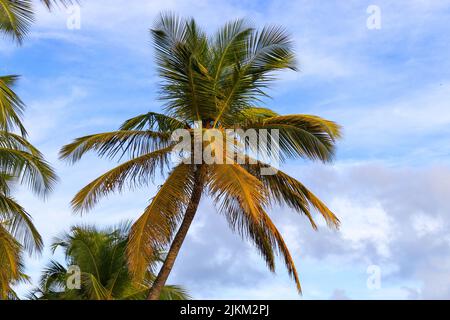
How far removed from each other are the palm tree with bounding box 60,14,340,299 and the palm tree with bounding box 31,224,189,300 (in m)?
6.43

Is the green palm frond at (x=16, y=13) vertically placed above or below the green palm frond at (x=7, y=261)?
above

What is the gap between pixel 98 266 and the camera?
79.6ft

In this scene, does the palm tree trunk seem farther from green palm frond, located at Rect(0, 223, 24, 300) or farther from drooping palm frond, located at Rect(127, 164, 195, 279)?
green palm frond, located at Rect(0, 223, 24, 300)

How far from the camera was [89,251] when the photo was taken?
24359 mm

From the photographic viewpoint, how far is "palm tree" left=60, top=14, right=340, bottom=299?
1703 cm

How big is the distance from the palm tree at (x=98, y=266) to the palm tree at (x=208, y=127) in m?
6.43

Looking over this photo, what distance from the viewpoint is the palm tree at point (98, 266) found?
2380 centimetres

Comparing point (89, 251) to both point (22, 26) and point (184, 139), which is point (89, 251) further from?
point (22, 26)

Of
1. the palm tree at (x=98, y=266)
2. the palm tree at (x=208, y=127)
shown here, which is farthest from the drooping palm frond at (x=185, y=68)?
the palm tree at (x=98, y=266)

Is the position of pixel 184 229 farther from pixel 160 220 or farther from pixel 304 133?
pixel 304 133

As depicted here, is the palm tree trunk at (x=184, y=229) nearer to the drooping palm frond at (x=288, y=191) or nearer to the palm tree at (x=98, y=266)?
the drooping palm frond at (x=288, y=191)

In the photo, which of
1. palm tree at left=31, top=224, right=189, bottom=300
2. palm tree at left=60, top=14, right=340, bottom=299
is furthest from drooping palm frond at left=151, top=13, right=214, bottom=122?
palm tree at left=31, top=224, right=189, bottom=300

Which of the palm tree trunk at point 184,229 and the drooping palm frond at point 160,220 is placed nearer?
the drooping palm frond at point 160,220
